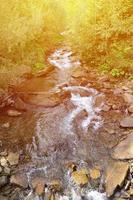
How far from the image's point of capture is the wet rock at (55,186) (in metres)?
8.34

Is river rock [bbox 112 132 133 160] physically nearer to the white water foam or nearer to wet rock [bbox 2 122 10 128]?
the white water foam

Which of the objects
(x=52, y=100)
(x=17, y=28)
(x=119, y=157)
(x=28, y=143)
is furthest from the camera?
(x=17, y=28)

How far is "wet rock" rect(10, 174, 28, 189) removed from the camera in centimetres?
850

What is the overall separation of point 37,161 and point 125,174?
110 inches

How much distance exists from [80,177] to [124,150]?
68.4 inches

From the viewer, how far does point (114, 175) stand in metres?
8.45

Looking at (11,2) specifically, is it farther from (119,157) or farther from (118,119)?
(119,157)

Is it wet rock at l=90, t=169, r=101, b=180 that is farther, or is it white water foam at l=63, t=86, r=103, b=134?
white water foam at l=63, t=86, r=103, b=134

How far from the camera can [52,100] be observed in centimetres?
1286

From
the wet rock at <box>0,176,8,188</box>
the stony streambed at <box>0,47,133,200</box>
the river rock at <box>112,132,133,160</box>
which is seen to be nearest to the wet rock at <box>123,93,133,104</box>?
the stony streambed at <box>0,47,133,200</box>

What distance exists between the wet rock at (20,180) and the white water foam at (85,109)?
267 cm

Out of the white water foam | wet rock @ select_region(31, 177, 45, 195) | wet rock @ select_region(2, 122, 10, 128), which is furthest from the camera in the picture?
wet rock @ select_region(2, 122, 10, 128)

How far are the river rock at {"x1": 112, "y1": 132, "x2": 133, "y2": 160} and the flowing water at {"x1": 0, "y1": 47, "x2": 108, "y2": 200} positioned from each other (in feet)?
1.16

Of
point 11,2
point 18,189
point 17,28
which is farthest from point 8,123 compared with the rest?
point 11,2
